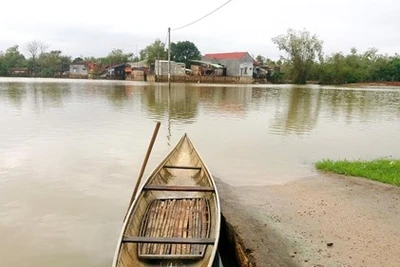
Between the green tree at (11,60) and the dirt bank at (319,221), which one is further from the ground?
the green tree at (11,60)

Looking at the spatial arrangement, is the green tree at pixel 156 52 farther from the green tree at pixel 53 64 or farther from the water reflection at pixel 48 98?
the water reflection at pixel 48 98

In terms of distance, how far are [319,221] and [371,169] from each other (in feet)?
11.3

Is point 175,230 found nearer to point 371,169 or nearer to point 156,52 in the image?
point 371,169

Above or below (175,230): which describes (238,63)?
above

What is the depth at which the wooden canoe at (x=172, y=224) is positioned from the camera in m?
4.20

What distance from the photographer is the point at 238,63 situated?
63.4 m

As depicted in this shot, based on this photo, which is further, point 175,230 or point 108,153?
point 108,153

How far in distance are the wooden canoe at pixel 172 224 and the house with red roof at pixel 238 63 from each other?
191 feet

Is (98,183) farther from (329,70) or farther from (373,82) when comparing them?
(373,82)

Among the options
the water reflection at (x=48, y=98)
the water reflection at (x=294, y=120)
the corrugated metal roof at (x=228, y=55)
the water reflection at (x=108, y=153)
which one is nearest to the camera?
the water reflection at (x=108, y=153)

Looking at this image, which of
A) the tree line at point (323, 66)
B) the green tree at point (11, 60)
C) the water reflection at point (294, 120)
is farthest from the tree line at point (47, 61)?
the water reflection at point (294, 120)

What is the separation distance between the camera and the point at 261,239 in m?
5.00

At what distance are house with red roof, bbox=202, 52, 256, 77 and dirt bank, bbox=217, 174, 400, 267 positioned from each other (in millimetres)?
57250

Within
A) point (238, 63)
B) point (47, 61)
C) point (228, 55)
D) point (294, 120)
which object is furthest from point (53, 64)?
point (294, 120)
